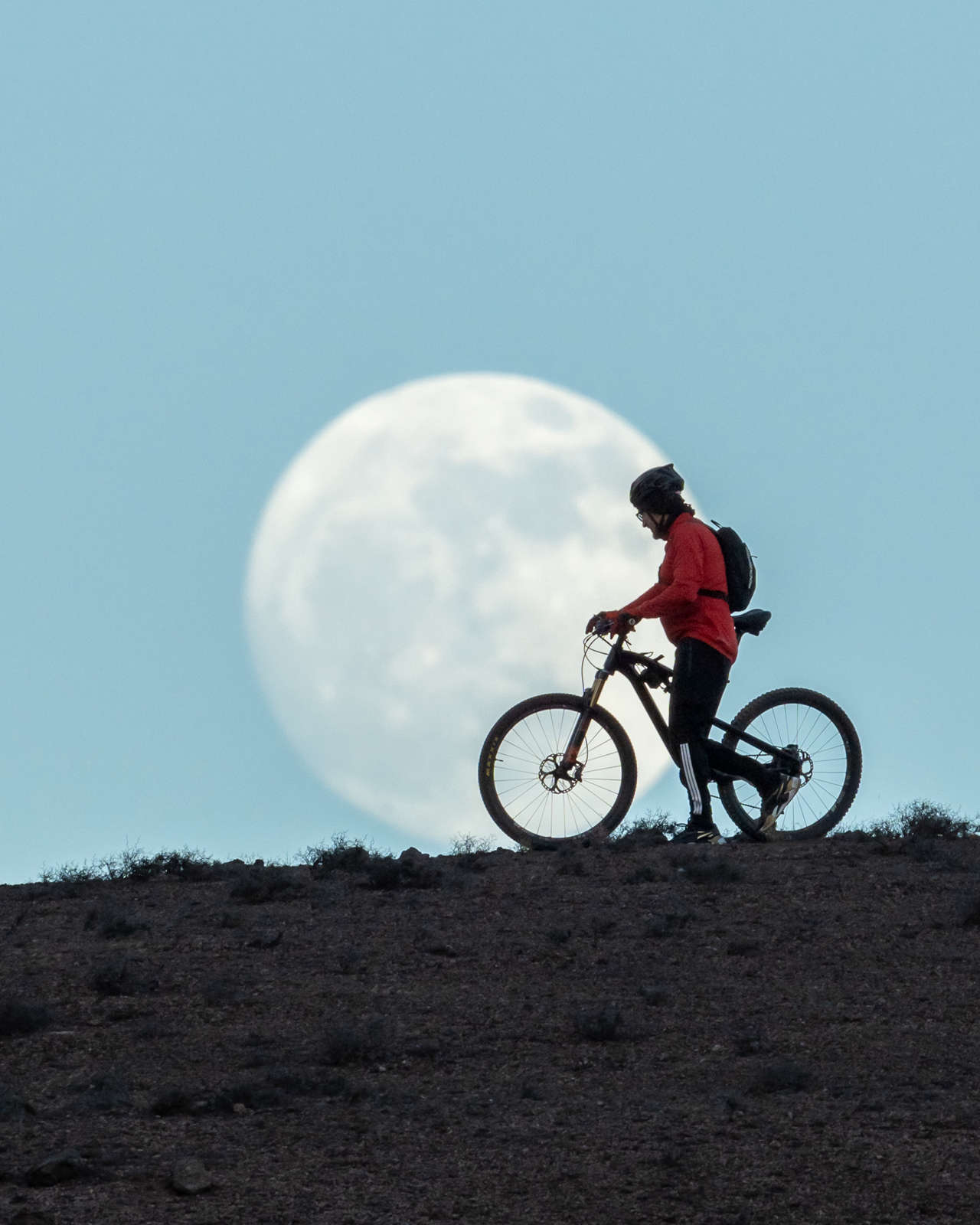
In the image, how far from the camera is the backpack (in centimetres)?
1174

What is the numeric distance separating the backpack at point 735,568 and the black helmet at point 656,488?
0.39 m

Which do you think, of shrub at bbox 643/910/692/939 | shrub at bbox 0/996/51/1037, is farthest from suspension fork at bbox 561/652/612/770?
shrub at bbox 0/996/51/1037

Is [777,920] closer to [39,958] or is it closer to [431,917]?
[431,917]

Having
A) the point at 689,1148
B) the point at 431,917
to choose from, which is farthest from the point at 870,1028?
the point at 431,917

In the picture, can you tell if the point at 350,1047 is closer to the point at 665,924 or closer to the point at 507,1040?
the point at 507,1040

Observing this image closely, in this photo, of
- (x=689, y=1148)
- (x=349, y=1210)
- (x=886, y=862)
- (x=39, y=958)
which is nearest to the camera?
(x=349, y=1210)

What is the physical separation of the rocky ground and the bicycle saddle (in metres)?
1.56

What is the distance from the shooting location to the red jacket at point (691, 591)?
1148cm

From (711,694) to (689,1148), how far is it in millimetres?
5142

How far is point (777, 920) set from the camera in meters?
10.0

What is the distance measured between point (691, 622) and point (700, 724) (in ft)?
2.26

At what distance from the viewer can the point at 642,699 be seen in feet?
39.2

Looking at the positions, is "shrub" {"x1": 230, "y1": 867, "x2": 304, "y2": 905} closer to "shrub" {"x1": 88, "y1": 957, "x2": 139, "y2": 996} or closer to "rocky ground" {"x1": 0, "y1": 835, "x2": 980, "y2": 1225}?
"rocky ground" {"x1": 0, "y1": 835, "x2": 980, "y2": 1225}

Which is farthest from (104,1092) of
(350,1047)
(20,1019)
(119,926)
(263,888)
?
(263,888)
